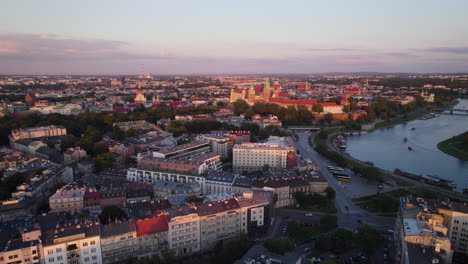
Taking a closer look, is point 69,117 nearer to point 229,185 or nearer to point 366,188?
point 229,185

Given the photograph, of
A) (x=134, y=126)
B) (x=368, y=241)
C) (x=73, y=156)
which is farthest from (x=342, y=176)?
(x=134, y=126)

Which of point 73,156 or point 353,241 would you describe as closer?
point 353,241

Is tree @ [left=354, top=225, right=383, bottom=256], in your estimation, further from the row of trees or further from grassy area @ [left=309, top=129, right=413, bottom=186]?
grassy area @ [left=309, top=129, right=413, bottom=186]

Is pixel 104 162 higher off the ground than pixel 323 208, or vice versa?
pixel 104 162

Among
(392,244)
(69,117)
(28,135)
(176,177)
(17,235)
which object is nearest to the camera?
(17,235)

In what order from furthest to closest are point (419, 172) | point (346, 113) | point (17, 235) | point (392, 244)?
point (346, 113) → point (419, 172) → point (392, 244) → point (17, 235)

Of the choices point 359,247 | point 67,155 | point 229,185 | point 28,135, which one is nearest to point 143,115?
A: point 28,135

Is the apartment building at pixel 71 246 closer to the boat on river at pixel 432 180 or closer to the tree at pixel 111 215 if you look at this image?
the tree at pixel 111 215

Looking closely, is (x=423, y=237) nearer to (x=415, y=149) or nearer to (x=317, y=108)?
(x=415, y=149)
